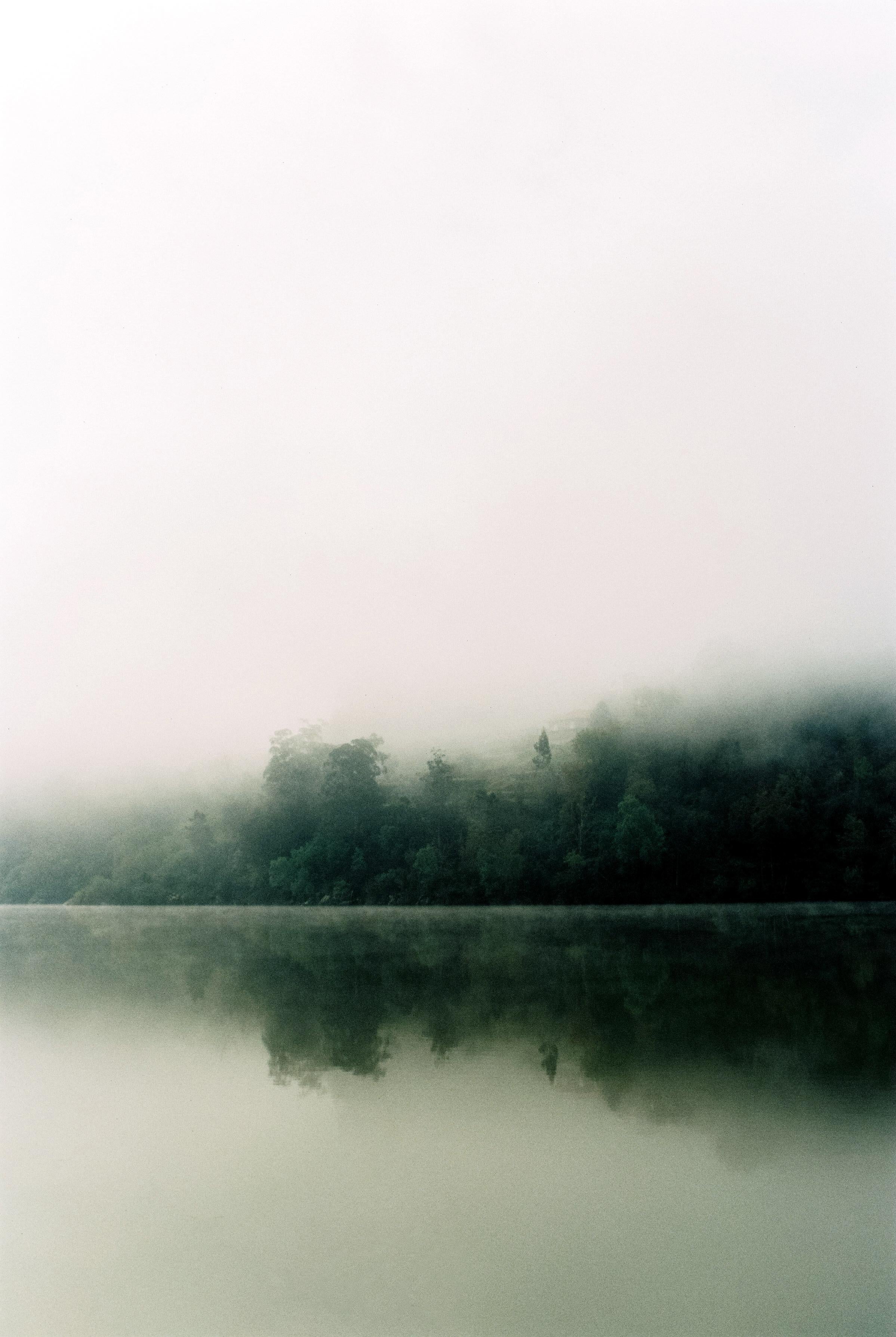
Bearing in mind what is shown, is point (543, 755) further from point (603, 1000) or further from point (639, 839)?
point (603, 1000)

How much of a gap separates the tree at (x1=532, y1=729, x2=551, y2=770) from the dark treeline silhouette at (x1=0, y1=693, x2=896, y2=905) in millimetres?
122

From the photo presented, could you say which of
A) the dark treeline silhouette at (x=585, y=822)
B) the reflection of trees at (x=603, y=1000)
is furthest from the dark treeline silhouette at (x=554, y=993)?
the dark treeline silhouette at (x=585, y=822)

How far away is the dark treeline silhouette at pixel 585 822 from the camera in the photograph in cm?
6091

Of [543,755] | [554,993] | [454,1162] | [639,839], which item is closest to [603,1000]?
[554,993]

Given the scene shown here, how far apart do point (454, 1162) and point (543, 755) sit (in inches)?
2537

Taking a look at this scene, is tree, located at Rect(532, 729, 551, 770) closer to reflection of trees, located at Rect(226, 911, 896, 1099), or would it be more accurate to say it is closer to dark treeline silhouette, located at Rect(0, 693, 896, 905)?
dark treeline silhouette, located at Rect(0, 693, 896, 905)

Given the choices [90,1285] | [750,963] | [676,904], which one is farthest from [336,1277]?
[676,904]

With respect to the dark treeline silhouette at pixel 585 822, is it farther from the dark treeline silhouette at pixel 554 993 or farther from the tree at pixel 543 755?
the dark treeline silhouette at pixel 554 993

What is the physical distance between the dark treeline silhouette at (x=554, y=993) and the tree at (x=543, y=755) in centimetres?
2651

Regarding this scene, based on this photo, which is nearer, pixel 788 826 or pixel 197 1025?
pixel 197 1025

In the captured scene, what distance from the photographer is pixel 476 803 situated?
68.9 m

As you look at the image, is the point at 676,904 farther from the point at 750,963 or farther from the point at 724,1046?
the point at 724,1046

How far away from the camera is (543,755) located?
74812mm

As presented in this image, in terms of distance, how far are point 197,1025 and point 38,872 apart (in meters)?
74.4
